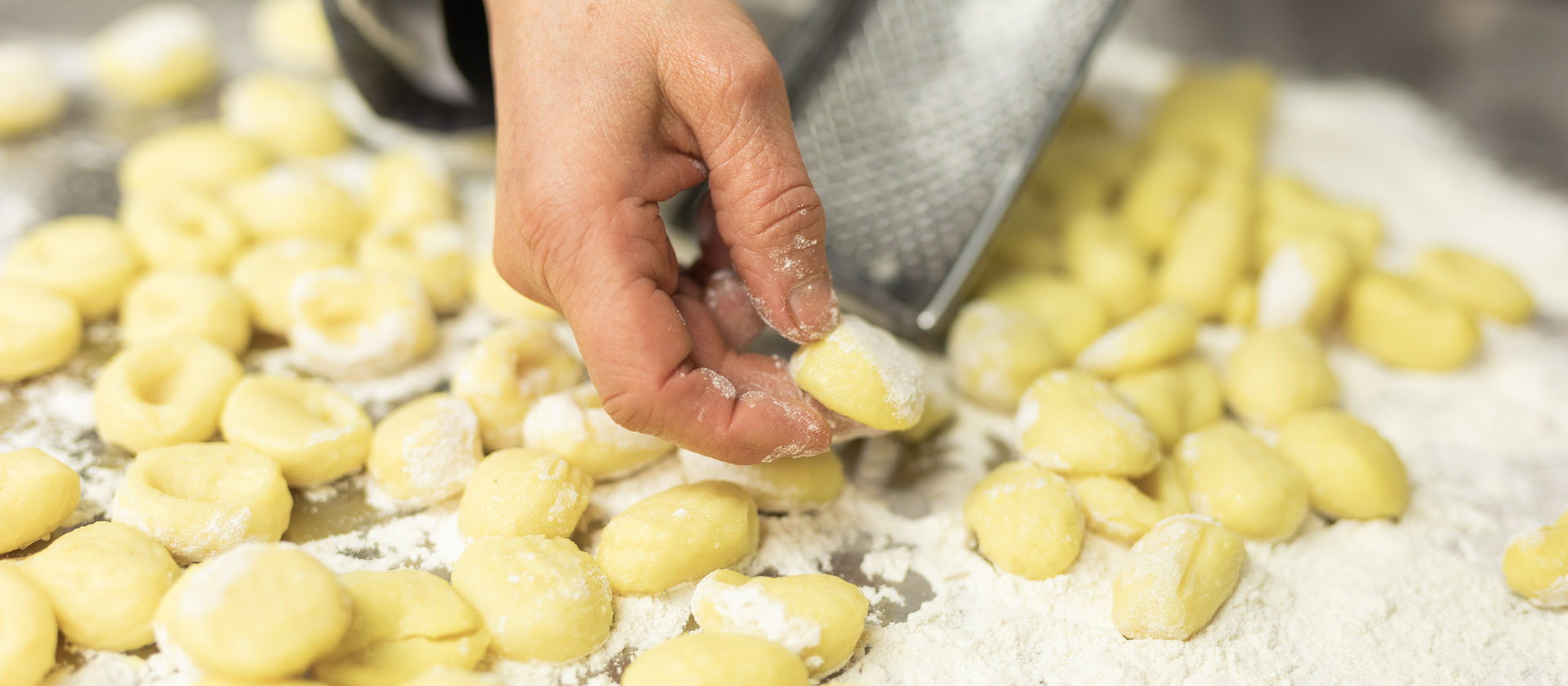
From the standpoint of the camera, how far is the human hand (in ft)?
3.38

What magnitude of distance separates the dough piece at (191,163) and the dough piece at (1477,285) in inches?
85.2

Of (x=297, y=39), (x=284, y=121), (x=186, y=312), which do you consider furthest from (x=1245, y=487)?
(x=297, y=39)

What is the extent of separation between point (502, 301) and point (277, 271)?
0.34 meters

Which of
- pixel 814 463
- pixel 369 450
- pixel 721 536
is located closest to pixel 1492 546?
pixel 814 463

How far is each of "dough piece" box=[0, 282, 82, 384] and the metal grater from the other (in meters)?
1.13

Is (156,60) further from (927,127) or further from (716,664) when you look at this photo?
(716,664)

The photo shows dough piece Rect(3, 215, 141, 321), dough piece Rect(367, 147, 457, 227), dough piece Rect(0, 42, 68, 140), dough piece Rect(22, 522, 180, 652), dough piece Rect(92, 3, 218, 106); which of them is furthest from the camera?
dough piece Rect(92, 3, 218, 106)

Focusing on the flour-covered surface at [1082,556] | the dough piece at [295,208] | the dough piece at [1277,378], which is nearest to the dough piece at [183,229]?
the dough piece at [295,208]

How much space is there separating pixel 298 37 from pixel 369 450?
1350mm

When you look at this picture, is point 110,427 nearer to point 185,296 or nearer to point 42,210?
point 185,296

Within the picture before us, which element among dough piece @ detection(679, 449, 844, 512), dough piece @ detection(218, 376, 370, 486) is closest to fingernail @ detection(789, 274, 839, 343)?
dough piece @ detection(679, 449, 844, 512)

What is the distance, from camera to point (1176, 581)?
113 cm

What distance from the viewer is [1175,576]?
1131mm

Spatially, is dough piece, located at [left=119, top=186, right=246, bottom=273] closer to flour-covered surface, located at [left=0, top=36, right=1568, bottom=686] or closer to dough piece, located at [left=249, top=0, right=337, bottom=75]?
flour-covered surface, located at [left=0, top=36, right=1568, bottom=686]
